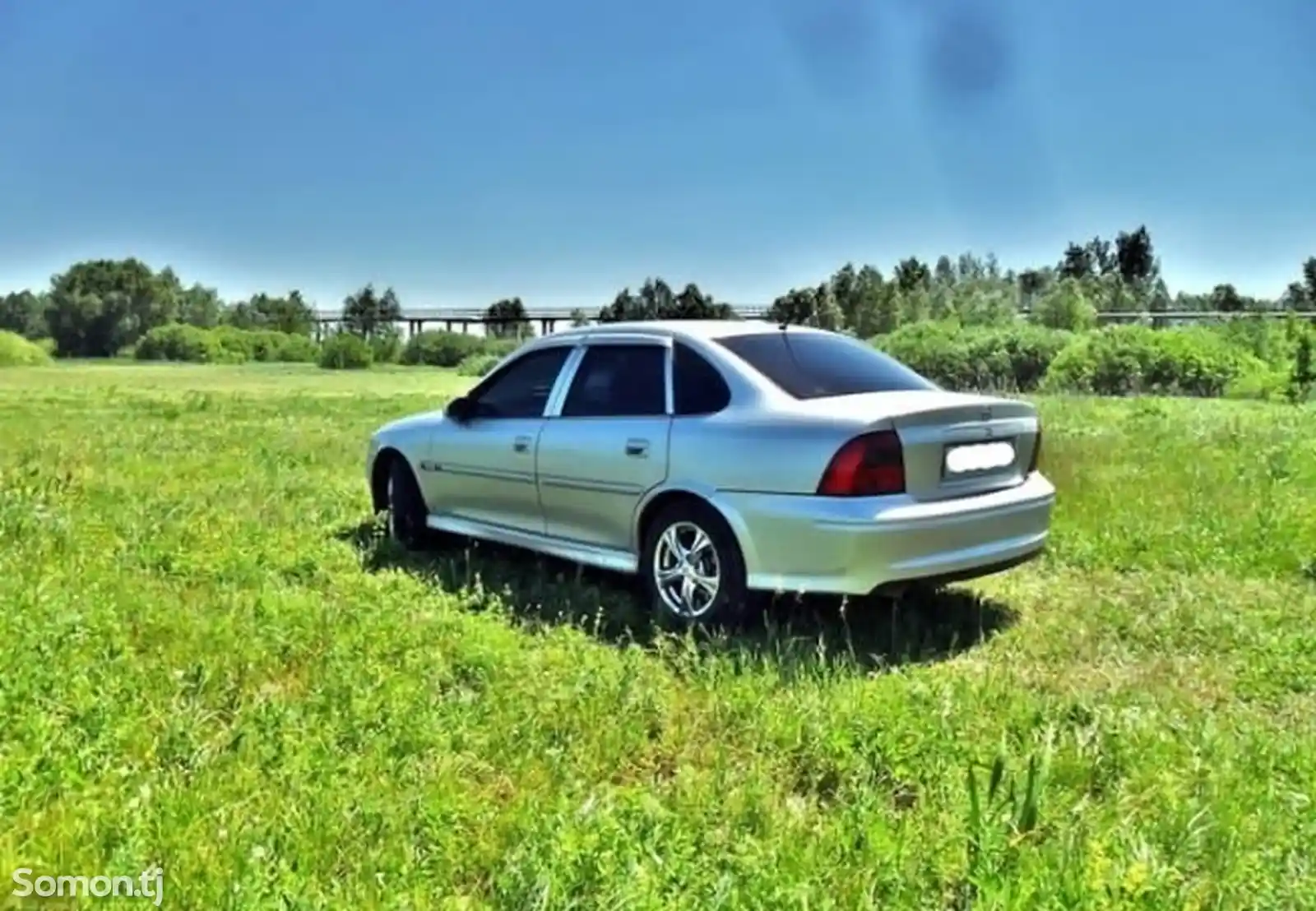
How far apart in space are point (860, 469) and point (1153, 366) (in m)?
22.4

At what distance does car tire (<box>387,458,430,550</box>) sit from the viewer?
22.6 feet

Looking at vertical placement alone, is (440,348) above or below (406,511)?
above

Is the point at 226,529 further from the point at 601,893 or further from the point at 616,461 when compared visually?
the point at 601,893

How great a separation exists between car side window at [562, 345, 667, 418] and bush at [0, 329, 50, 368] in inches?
1740

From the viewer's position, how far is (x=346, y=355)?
4862 centimetres

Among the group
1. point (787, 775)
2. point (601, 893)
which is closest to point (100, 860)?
point (601, 893)

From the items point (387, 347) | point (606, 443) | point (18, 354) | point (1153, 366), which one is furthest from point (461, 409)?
point (387, 347)

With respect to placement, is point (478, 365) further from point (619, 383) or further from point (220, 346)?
point (619, 383)

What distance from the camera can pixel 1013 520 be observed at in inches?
193

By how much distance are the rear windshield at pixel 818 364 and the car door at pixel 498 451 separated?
126 cm

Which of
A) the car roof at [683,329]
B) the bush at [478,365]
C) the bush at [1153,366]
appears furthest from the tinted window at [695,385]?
the bush at [478,365]

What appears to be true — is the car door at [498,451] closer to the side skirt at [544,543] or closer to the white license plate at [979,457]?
the side skirt at [544,543]

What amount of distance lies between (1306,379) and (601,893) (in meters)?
22.2

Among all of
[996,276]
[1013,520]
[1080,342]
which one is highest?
[996,276]
